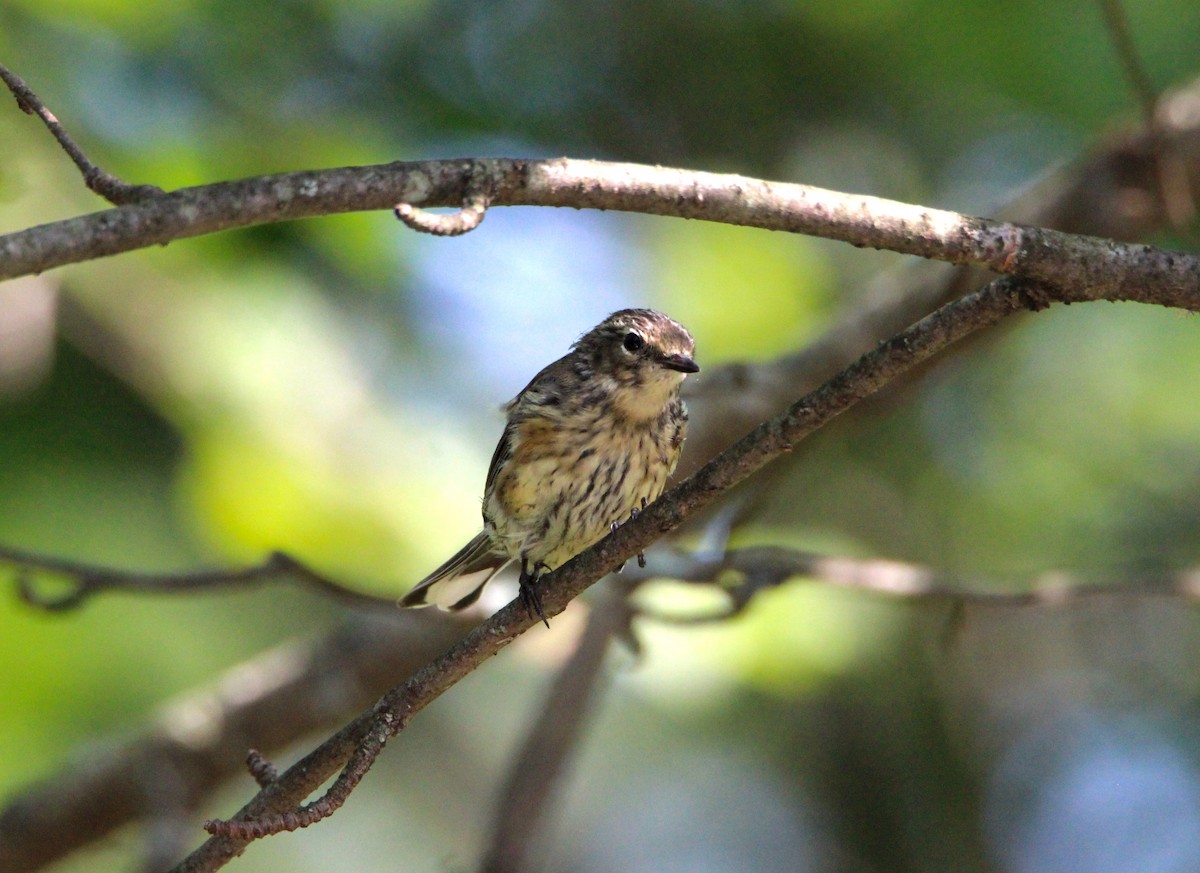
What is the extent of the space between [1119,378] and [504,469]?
3380mm

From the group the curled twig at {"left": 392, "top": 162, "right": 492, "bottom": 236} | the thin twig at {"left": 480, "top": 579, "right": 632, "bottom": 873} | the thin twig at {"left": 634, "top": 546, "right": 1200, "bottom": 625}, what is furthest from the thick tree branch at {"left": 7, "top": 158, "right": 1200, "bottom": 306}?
the thin twig at {"left": 480, "top": 579, "right": 632, "bottom": 873}

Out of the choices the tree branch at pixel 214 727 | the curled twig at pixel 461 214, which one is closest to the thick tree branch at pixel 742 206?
the curled twig at pixel 461 214

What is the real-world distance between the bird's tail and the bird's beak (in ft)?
2.97

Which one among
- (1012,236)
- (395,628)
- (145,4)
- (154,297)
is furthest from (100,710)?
(1012,236)

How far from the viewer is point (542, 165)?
2.39 metres

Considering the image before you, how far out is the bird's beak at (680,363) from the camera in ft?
13.9

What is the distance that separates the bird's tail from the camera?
179 inches

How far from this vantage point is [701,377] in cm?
486

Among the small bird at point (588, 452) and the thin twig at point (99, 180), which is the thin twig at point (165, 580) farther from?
the thin twig at point (99, 180)

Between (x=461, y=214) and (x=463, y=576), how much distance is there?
269 cm

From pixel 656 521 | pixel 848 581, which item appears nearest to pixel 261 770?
pixel 656 521

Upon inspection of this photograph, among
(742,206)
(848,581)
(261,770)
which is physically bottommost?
(261,770)

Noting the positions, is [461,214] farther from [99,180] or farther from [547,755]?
[547,755]

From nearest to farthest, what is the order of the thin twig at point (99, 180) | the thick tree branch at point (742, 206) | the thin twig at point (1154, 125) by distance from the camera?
1. the thin twig at point (99, 180)
2. the thick tree branch at point (742, 206)
3. the thin twig at point (1154, 125)
